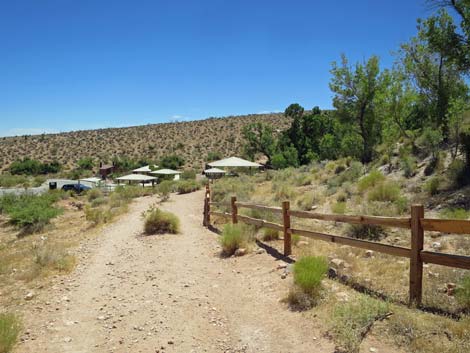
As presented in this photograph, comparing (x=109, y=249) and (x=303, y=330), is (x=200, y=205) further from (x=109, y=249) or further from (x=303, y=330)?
(x=303, y=330)

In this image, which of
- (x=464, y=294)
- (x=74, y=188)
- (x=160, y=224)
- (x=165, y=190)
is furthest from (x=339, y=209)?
(x=74, y=188)

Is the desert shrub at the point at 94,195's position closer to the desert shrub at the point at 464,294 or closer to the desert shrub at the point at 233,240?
the desert shrub at the point at 233,240

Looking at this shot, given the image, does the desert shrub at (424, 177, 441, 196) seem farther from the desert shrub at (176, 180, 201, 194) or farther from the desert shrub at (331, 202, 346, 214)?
the desert shrub at (176, 180, 201, 194)

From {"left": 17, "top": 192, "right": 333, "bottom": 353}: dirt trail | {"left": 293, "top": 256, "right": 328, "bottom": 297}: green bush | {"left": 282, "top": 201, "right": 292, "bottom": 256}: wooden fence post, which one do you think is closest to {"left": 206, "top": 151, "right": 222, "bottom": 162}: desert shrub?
{"left": 17, "top": 192, "right": 333, "bottom": 353}: dirt trail

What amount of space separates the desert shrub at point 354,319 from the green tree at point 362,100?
2116 centimetres

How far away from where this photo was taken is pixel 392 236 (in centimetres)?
927

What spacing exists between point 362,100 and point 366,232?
18.0 meters

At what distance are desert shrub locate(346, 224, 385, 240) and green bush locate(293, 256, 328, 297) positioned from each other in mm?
3273

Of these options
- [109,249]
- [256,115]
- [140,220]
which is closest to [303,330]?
[109,249]

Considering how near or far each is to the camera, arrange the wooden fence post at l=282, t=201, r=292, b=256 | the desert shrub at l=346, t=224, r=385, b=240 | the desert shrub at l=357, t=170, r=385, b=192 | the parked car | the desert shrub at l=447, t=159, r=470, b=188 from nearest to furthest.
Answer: the wooden fence post at l=282, t=201, r=292, b=256 → the desert shrub at l=346, t=224, r=385, b=240 → the desert shrub at l=447, t=159, r=470, b=188 → the desert shrub at l=357, t=170, r=385, b=192 → the parked car

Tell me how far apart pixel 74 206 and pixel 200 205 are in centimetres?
916

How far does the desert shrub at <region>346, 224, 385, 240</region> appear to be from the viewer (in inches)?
368

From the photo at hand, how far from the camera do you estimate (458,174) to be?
12.4 metres

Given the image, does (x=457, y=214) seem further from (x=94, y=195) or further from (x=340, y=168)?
(x=94, y=195)
